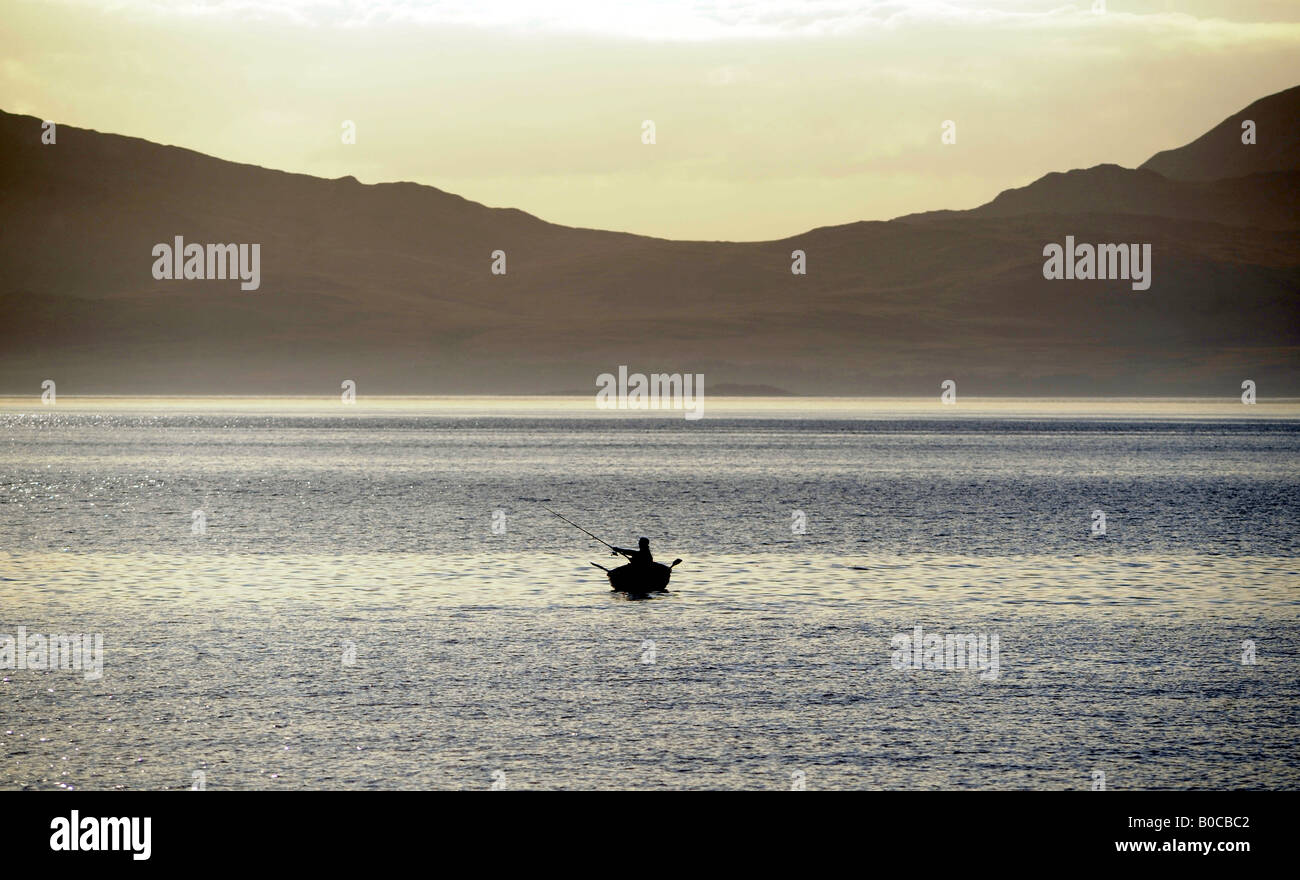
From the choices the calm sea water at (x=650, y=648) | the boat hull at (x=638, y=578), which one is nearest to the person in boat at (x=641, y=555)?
the boat hull at (x=638, y=578)

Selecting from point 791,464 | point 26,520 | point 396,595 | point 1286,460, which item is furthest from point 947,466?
point 396,595

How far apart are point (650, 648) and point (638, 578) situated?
8071 mm

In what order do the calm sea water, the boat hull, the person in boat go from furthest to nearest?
the person in boat
the boat hull
the calm sea water

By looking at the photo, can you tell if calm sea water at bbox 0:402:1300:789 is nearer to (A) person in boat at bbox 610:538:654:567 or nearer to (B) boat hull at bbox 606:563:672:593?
(B) boat hull at bbox 606:563:672:593

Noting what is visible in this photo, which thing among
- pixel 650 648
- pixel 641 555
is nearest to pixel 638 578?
pixel 641 555

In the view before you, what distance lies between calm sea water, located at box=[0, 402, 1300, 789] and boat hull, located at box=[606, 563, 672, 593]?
67cm

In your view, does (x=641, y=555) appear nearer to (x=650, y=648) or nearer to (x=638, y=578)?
(x=638, y=578)

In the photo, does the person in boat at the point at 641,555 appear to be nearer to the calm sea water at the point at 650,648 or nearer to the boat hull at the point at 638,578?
the boat hull at the point at 638,578

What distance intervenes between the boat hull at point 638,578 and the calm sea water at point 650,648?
673 millimetres

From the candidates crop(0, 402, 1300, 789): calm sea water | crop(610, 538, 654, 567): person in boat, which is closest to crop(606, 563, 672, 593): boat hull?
crop(610, 538, 654, 567): person in boat

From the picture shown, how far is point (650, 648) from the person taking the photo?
31.0m

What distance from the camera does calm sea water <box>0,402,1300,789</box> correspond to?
2134 cm
